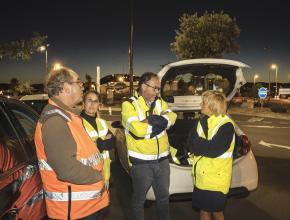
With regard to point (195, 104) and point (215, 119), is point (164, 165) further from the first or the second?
point (195, 104)

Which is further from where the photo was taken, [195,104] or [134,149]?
[195,104]

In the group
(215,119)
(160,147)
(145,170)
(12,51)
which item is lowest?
(145,170)

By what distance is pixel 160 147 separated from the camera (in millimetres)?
3963

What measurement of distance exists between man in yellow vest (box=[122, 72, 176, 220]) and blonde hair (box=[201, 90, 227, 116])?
472 mm

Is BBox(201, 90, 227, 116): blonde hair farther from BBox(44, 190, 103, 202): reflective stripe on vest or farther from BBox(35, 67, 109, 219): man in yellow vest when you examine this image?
BBox(44, 190, 103, 202): reflective stripe on vest

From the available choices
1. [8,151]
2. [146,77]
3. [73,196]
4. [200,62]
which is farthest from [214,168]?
[200,62]

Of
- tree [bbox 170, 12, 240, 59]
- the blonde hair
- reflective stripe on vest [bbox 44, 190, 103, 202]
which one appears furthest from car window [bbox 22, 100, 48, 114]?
tree [bbox 170, 12, 240, 59]

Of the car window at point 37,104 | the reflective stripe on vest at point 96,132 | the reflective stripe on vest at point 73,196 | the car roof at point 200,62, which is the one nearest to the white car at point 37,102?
the car window at point 37,104

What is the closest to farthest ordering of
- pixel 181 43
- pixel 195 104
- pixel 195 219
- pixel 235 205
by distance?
pixel 195 219 → pixel 235 205 → pixel 195 104 → pixel 181 43

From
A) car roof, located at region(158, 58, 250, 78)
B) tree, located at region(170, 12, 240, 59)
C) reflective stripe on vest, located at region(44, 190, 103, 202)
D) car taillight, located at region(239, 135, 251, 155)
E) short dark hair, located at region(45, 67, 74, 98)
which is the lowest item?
car taillight, located at region(239, 135, 251, 155)

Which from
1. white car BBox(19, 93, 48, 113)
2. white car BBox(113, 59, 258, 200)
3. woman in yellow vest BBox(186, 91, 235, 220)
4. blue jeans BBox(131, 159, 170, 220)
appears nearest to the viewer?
woman in yellow vest BBox(186, 91, 235, 220)

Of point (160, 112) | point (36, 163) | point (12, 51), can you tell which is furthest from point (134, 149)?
point (12, 51)

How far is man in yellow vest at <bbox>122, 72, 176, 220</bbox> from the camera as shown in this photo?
3.87 meters

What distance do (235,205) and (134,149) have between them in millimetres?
2257
